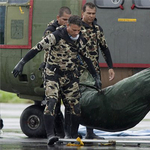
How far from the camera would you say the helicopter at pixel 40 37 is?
10781mm

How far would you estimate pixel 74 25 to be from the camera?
8.59m

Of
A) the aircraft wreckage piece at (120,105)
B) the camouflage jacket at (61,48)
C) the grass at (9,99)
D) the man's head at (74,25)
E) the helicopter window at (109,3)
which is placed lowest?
the grass at (9,99)

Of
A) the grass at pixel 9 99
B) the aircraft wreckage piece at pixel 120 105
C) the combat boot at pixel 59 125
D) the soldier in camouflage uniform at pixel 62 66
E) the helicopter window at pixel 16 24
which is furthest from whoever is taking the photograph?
the grass at pixel 9 99

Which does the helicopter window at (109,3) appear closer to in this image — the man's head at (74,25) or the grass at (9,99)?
the man's head at (74,25)

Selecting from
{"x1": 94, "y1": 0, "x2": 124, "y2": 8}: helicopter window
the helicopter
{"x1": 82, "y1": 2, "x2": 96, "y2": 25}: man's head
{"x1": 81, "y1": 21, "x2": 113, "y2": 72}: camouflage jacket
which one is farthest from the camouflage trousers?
Result: {"x1": 94, "y1": 0, "x2": 124, "y2": 8}: helicopter window

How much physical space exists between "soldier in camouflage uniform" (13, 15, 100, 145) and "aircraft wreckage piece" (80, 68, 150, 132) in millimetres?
442

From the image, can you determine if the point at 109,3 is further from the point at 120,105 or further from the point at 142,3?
the point at 120,105

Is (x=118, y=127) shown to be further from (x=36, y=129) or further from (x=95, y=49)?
(x=36, y=129)

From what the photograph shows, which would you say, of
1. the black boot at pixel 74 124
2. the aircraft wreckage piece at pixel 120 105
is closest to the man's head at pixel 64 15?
the aircraft wreckage piece at pixel 120 105

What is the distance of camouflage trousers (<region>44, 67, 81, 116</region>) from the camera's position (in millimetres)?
8719

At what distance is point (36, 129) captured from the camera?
1109 cm

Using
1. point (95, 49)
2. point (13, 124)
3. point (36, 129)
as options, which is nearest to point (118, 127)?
point (95, 49)

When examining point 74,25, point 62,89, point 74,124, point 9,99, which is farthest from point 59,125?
point 9,99

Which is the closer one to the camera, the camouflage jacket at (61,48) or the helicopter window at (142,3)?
the camouflage jacket at (61,48)
